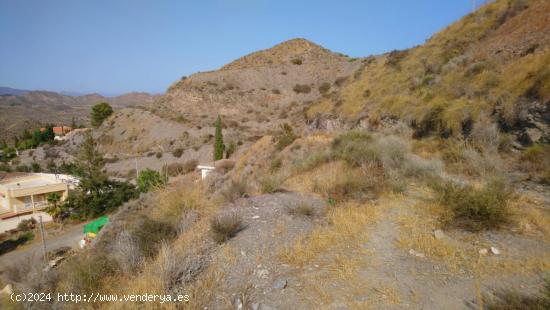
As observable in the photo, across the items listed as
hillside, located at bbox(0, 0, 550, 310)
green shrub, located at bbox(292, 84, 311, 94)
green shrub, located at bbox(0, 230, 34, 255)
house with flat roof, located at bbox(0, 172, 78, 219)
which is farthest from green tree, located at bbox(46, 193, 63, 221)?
green shrub, located at bbox(292, 84, 311, 94)

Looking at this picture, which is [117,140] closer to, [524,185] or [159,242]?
[159,242]

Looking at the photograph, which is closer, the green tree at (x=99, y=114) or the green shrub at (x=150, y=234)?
the green shrub at (x=150, y=234)

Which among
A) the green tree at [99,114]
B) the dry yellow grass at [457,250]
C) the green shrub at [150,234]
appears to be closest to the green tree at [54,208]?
the green shrub at [150,234]

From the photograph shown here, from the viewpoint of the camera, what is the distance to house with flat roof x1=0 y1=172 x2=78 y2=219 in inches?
1070

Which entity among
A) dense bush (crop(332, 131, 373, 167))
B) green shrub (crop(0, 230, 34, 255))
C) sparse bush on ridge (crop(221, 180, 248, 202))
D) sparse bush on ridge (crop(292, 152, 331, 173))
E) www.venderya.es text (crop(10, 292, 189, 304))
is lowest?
green shrub (crop(0, 230, 34, 255))

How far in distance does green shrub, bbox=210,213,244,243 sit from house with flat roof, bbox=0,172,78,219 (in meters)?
32.3

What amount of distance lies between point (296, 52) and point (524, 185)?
59446 millimetres

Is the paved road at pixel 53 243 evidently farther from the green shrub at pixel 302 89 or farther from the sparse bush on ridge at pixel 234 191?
the green shrub at pixel 302 89

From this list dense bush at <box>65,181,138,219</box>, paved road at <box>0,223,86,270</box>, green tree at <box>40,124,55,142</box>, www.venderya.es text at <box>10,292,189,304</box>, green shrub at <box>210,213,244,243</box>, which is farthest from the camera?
green tree at <box>40,124,55,142</box>

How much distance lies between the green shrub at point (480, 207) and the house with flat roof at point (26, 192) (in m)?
35.3

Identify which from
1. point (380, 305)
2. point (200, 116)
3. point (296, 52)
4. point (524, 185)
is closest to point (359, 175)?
point (524, 185)

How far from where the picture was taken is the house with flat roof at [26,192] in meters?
27.2

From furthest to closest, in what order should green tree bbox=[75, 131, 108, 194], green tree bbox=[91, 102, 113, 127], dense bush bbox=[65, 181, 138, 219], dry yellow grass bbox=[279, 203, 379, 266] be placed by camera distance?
green tree bbox=[91, 102, 113, 127]
green tree bbox=[75, 131, 108, 194]
dense bush bbox=[65, 181, 138, 219]
dry yellow grass bbox=[279, 203, 379, 266]

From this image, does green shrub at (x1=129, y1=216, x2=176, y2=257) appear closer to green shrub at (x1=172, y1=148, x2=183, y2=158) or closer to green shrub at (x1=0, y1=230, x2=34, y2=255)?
green shrub at (x1=0, y1=230, x2=34, y2=255)
